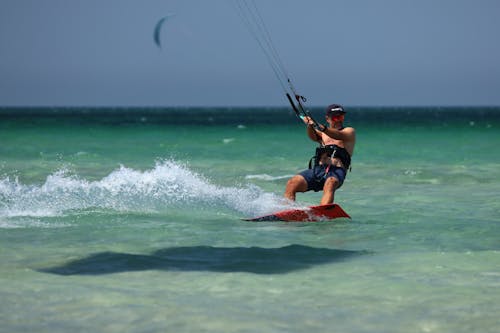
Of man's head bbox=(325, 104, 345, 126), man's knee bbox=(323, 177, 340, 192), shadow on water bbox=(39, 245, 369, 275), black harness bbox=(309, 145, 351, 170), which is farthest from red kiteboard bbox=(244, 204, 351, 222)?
shadow on water bbox=(39, 245, 369, 275)

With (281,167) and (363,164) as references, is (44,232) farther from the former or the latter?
(363,164)

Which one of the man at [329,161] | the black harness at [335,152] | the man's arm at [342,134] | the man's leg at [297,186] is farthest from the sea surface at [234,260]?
the man's arm at [342,134]

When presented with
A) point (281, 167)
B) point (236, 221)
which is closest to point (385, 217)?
point (236, 221)

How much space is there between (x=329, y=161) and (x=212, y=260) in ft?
10.4

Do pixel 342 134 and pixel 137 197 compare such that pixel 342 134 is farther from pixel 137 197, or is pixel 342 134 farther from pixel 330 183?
pixel 137 197

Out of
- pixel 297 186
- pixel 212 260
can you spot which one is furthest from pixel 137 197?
pixel 212 260

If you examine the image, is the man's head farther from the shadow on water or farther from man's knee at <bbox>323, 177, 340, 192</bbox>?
the shadow on water

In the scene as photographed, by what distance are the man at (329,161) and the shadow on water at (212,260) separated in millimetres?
2005

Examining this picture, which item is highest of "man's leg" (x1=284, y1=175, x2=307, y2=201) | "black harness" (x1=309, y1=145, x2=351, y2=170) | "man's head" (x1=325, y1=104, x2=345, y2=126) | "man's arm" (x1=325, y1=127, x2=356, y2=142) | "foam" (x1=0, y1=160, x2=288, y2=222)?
"man's head" (x1=325, y1=104, x2=345, y2=126)

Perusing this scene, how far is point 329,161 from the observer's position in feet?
35.6

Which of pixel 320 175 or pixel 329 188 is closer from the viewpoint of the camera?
pixel 329 188

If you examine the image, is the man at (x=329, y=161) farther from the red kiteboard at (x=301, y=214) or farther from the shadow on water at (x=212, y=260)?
the shadow on water at (x=212, y=260)

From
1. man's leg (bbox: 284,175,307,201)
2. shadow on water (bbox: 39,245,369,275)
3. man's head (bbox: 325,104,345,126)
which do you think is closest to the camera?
shadow on water (bbox: 39,245,369,275)

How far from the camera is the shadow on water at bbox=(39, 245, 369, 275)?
777 centimetres
